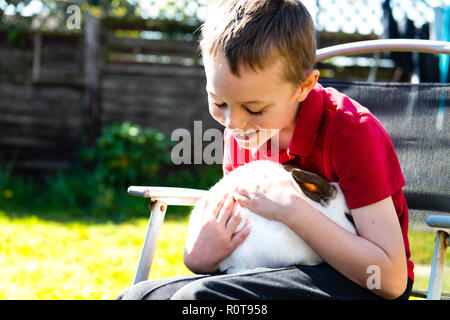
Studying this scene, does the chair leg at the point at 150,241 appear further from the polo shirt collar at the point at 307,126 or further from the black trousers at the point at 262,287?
the polo shirt collar at the point at 307,126

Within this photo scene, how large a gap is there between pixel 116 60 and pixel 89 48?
0.26 meters

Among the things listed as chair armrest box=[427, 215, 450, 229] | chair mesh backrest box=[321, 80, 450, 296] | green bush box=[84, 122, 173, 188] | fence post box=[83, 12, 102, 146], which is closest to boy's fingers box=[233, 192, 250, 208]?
chair armrest box=[427, 215, 450, 229]

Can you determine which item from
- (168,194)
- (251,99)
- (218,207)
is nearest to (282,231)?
(218,207)

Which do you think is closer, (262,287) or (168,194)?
(262,287)

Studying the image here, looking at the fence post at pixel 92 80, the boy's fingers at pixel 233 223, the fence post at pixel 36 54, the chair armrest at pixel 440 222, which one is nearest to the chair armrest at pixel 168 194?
the boy's fingers at pixel 233 223

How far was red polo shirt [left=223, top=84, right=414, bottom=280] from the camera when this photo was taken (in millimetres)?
1154

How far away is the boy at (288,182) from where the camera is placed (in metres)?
1.11

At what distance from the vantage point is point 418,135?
5.41 feet

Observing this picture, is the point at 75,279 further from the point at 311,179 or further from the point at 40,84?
the point at 40,84

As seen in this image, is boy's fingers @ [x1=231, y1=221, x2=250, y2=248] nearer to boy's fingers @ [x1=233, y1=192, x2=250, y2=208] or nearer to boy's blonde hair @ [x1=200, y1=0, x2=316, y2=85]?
boy's fingers @ [x1=233, y1=192, x2=250, y2=208]

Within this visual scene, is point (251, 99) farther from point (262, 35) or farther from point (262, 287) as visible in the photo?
point (262, 287)

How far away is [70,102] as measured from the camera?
4.56 meters

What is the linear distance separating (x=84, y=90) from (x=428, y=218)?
3.89 meters

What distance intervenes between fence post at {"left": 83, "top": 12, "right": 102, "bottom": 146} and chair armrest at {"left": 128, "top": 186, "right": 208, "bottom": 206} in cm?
326
